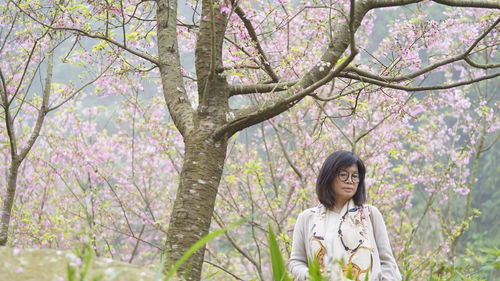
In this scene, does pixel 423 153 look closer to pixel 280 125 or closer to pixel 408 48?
pixel 280 125

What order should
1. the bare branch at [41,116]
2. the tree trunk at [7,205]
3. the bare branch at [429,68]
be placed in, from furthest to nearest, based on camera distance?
the bare branch at [41,116], the tree trunk at [7,205], the bare branch at [429,68]

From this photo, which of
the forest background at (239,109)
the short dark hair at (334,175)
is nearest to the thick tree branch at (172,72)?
the forest background at (239,109)

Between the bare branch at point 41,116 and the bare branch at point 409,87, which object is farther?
the bare branch at point 41,116

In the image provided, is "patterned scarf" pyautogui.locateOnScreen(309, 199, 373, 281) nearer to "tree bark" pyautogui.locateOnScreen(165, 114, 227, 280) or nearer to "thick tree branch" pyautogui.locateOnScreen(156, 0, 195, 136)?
"tree bark" pyautogui.locateOnScreen(165, 114, 227, 280)

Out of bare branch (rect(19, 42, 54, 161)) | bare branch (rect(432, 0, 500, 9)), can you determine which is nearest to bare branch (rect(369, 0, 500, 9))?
bare branch (rect(432, 0, 500, 9))

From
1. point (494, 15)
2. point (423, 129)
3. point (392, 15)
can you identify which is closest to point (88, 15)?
point (494, 15)

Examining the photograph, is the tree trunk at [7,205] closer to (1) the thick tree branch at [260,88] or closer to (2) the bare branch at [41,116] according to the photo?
(2) the bare branch at [41,116]

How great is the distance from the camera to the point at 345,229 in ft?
8.89

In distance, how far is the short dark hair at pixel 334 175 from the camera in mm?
2784

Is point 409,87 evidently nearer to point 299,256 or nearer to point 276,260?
point 299,256

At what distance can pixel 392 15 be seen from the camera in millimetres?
28844

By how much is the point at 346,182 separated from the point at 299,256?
44 centimetres

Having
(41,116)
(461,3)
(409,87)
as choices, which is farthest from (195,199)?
(41,116)

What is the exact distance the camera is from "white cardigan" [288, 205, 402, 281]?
2.66 m
